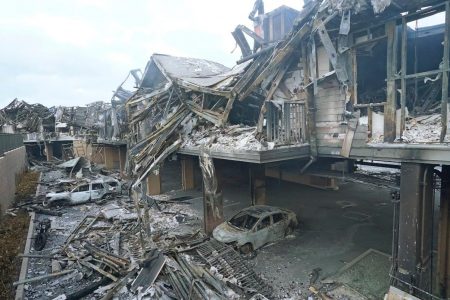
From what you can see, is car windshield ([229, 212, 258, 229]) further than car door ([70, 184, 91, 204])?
No

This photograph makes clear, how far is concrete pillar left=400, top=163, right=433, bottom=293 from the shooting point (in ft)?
21.9

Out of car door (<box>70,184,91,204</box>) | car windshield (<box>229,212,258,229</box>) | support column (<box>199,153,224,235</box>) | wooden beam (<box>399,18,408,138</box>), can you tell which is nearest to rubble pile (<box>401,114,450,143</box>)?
wooden beam (<box>399,18,408,138</box>)

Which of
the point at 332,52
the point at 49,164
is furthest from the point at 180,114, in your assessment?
the point at 49,164

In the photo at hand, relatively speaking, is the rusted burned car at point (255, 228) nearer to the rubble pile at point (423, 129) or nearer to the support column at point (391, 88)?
the support column at point (391, 88)

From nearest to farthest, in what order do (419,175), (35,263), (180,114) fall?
(419,175) → (35,263) → (180,114)

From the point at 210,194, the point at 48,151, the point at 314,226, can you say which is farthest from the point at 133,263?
the point at 48,151

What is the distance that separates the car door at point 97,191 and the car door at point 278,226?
41.0 ft

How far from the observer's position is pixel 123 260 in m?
9.55

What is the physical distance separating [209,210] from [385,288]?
6609 mm

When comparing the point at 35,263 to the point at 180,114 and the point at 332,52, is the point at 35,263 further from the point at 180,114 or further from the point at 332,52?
the point at 332,52

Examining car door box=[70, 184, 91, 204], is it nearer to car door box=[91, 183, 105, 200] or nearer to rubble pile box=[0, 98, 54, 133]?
car door box=[91, 183, 105, 200]

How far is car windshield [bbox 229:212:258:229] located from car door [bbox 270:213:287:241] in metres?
0.90

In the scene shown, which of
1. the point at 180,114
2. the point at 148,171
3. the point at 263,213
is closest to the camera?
the point at 263,213

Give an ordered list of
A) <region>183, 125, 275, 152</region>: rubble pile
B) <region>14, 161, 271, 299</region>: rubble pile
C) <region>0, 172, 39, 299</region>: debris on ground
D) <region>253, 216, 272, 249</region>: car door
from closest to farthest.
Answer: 1. <region>14, 161, 271, 299</region>: rubble pile
2. <region>0, 172, 39, 299</region>: debris on ground
3. <region>183, 125, 275, 152</region>: rubble pile
4. <region>253, 216, 272, 249</region>: car door
